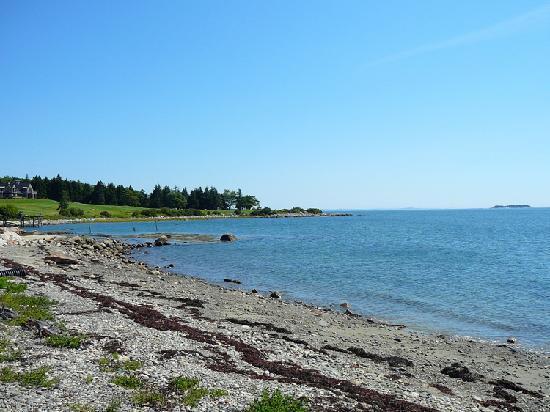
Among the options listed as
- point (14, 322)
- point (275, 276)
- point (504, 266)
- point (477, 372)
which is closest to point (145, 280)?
point (275, 276)

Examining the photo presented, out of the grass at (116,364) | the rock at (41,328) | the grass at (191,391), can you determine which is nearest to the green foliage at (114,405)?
the grass at (191,391)

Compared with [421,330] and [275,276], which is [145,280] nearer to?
[275,276]

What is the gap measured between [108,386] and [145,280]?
29.4 m

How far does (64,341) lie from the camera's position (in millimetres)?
15758

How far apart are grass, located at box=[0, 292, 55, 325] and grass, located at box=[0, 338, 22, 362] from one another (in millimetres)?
2747

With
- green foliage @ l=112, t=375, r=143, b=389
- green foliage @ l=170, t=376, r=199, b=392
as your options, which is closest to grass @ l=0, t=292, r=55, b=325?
green foliage @ l=112, t=375, r=143, b=389

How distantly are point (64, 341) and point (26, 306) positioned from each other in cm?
661

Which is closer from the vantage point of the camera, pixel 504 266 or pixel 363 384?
pixel 363 384

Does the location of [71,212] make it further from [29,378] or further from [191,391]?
[191,391]

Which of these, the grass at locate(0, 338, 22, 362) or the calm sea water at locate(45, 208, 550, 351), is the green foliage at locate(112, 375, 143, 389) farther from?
the calm sea water at locate(45, 208, 550, 351)

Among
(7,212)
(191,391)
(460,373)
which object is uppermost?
(7,212)

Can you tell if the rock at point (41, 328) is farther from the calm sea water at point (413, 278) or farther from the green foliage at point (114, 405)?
the calm sea water at point (413, 278)

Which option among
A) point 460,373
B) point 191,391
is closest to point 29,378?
point 191,391

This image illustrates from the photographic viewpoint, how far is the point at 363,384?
15.9 metres
